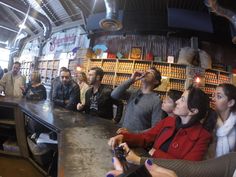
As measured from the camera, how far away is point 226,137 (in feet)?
4.49

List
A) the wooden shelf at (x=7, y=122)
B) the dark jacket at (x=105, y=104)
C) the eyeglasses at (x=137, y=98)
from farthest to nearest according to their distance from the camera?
the wooden shelf at (x=7, y=122), the dark jacket at (x=105, y=104), the eyeglasses at (x=137, y=98)

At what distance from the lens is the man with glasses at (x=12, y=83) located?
4105 millimetres

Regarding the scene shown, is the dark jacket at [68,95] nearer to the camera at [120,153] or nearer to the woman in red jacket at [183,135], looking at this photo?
the woman in red jacket at [183,135]

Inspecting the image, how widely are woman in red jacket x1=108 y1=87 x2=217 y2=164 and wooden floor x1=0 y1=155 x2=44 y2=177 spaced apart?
1.60 meters

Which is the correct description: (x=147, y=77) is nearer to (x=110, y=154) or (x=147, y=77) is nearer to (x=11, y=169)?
(x=110, y=154)

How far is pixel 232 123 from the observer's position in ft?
4.53

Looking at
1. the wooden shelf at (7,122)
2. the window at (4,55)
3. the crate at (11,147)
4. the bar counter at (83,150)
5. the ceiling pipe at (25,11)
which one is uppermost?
the ceiling pipe at (25,11)

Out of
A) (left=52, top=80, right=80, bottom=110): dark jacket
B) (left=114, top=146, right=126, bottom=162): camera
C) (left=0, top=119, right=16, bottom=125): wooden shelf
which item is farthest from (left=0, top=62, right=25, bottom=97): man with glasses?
(left=114, top=146, right=126, bottom=162): camera

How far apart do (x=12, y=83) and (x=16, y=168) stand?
208 cm

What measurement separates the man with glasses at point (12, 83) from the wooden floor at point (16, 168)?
5.39 ft

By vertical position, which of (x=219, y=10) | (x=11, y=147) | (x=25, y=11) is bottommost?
(x=11, y=147)

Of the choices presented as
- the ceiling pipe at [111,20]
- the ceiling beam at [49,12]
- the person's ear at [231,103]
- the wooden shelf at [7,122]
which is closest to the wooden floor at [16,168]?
the wooden shelf at [7,122]

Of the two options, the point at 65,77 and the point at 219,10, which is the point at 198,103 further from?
the point at 219,10

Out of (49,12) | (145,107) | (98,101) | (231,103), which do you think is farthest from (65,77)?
(49,12)
